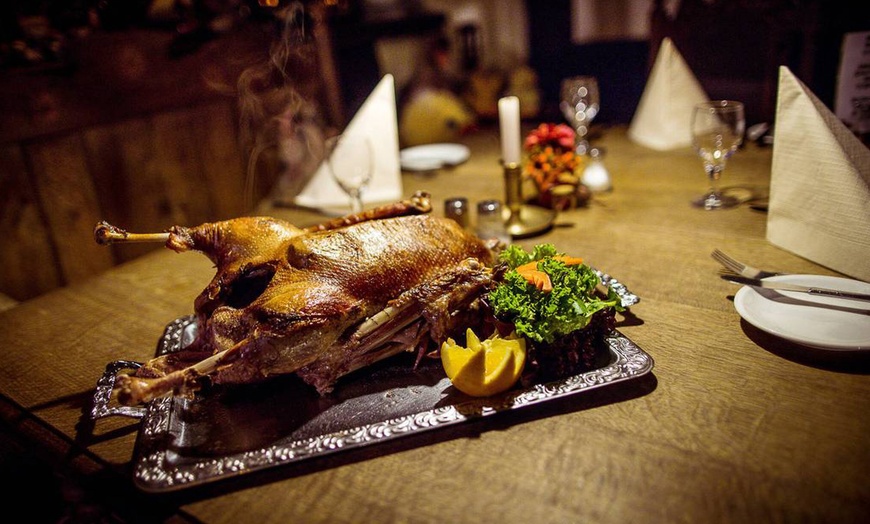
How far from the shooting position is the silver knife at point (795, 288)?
47.2 inches

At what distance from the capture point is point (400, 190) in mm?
2426

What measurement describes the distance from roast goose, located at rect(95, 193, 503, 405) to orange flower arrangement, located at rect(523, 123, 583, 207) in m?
0.79

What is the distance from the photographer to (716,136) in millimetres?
1893

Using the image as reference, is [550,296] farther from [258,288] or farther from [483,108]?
[483,108]

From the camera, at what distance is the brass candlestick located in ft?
6.23

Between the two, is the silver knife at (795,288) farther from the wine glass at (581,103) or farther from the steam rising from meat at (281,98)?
the steam rising from meat at (281,98)

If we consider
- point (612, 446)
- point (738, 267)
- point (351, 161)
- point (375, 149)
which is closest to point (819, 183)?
point (738, 267)

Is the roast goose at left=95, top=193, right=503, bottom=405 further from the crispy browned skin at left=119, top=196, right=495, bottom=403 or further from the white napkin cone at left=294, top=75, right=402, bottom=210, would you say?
the white napkin cone at left=294, top=75, right=402, bottom=210

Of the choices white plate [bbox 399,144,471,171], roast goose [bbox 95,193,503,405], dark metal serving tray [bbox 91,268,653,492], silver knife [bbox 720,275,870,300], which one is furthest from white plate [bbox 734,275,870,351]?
Result: white plate [bbox 399,144,471,171]

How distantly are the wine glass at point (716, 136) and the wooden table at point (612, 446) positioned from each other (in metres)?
0.54

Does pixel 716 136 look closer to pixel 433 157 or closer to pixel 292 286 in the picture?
pixel 433 157

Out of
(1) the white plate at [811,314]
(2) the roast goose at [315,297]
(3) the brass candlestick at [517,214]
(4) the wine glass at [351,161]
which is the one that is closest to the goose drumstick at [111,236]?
(2) the roast goose at [315,297]

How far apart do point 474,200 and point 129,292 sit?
1234 mm

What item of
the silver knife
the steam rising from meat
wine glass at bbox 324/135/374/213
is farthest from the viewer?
the steam rising from meat
